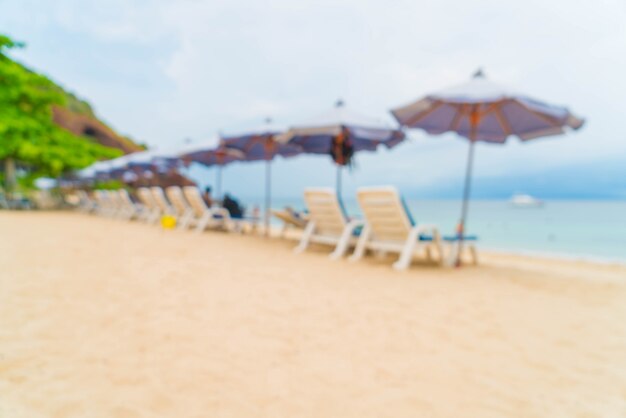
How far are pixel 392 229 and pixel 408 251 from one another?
1.38 ft

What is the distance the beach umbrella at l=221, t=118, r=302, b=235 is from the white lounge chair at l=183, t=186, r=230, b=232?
1.01m

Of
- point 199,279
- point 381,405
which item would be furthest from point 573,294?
point 199,279

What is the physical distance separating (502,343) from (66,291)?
2.84 metres

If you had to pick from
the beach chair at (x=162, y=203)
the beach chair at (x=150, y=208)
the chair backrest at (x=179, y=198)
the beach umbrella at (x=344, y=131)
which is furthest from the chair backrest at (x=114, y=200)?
the beach umbrella at (x=344, y=131)

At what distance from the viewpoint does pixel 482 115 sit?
19.1 feet

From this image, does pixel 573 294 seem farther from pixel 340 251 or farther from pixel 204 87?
pixel 204 87

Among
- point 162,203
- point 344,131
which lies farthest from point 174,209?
point 344,131

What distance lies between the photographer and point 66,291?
2941 millimetres

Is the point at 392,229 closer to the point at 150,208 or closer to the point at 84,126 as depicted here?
the point at 150,208

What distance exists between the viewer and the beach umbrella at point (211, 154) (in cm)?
956

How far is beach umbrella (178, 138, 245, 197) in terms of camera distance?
9.56m

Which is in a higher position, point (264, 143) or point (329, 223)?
point (264, 143)

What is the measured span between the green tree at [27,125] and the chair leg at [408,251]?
16.6 m

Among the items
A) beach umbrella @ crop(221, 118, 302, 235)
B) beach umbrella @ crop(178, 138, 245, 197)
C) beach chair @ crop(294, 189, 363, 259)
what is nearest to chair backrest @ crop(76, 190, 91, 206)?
beach umbrella @ crop(178, 138, 245, 197)
